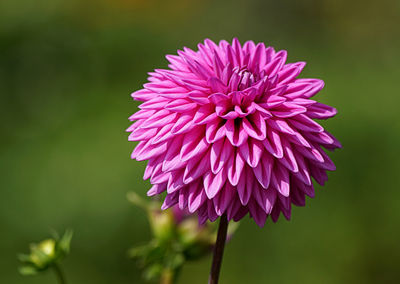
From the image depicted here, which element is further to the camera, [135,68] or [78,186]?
[135,68]

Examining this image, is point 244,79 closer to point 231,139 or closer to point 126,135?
point 231,139

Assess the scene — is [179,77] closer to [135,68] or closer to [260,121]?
[260,121]

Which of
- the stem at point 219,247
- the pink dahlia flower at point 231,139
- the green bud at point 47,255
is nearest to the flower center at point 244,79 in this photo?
the pink dahlia flower at point 231,139

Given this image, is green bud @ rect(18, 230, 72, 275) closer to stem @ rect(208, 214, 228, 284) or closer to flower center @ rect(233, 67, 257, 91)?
stem @ rect(208, 214, 228, 284)

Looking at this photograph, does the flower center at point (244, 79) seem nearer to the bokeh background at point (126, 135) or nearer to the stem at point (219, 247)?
the stem at point (219, 247)

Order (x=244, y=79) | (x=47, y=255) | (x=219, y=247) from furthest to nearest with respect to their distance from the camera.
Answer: (x=47, y=255) → (x=244, y=79) → (x=219, y=247)

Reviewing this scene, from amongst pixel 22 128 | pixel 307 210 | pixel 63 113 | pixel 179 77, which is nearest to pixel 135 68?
pixel 63 113

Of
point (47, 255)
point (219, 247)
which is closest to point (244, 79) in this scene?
point (219, 247)
